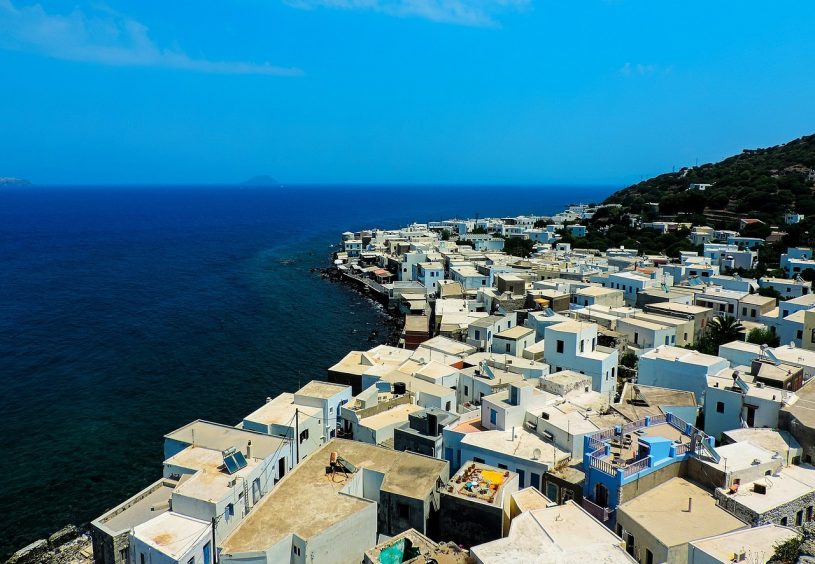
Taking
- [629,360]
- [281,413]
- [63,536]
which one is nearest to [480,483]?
[281,413]

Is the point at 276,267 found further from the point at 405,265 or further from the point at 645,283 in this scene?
the point at 645,283

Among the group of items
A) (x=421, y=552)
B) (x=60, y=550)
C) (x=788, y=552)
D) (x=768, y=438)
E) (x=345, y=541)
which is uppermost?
(x=788, y=552)

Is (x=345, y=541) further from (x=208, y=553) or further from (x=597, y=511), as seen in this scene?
(x=597, y=511)

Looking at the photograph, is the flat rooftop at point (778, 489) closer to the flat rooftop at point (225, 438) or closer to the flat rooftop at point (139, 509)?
the flat rooftop at point (225, 438)

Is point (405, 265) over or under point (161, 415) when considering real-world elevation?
over

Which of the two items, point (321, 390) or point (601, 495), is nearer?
point (601, 495)

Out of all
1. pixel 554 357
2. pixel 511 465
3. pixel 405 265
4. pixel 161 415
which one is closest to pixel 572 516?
pixel 511 465
